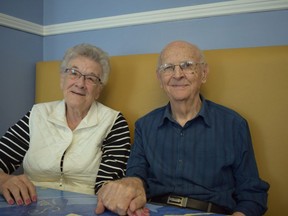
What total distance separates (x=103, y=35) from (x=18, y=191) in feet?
4.32

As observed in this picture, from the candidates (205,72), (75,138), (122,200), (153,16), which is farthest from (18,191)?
(153,16)

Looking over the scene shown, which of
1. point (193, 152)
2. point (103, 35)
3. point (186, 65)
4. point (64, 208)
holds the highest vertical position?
point (103, 35)

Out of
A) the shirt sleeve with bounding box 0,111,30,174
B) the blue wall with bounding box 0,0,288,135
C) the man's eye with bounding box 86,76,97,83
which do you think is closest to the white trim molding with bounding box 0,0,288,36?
the blue wall with bounding box 0,0,288,135

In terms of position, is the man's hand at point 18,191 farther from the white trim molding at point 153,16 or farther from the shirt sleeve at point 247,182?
the white trim molding at point 153,16

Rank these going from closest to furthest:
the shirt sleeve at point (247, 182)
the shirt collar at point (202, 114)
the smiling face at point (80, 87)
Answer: the shirt sleeve at point (247, 182) → the shirt collar at point (202, 114) → the smiling face at point (80, 87)

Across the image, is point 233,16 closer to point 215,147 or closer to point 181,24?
point 181,24

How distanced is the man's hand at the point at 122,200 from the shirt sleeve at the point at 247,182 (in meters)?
0.46

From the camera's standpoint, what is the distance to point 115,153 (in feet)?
4.54

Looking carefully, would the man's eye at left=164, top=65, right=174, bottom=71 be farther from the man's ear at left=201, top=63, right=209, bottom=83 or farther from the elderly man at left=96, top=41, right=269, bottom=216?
the man's ear at left=201, top=63, right=209, bottom=83

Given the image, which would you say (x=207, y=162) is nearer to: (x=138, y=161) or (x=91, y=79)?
(x=138, y=161)

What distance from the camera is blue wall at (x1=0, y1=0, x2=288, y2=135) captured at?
1.53 meters

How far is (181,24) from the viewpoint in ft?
5.56

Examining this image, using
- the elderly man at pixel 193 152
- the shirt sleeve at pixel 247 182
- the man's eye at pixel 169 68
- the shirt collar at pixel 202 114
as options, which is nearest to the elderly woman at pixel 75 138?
the elderly man at pixel 193 152

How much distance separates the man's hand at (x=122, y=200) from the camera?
2.64ft
